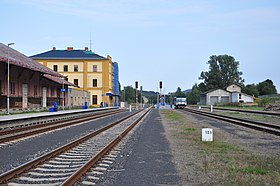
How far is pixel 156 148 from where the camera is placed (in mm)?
13375

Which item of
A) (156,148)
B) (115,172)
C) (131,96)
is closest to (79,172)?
(115,172)

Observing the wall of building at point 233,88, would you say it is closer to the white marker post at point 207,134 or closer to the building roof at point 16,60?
the building roof at point 16,60

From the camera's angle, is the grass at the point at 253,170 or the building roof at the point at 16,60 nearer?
the grass at the point at 253,170

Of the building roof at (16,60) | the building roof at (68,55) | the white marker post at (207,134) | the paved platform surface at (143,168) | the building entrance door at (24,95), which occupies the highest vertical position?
the building roof at (68,55)

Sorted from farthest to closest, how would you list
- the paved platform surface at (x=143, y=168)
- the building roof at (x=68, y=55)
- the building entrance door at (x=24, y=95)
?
1. the building roof at (x=68, y=55)
2. the building entrance door at (x=24, y=95)
3. the paved platform surface at (x=143, y=168)

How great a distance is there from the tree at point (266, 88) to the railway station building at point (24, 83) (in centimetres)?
10749

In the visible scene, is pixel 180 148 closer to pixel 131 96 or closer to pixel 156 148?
pixel 156 148

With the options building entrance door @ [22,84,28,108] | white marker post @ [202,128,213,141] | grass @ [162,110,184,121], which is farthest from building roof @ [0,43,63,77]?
white marker post @ [202,128,213,141]

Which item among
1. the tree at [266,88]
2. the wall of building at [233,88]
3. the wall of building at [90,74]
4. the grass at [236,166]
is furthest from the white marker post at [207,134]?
the tree at [266,88]

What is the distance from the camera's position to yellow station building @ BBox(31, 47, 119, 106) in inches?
3351

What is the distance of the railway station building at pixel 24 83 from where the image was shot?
35.2m

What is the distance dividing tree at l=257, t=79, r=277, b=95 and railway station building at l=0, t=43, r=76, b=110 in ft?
353

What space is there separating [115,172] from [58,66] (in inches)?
3172

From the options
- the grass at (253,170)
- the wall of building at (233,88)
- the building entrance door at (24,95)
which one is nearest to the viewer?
the grass at (253,170)
